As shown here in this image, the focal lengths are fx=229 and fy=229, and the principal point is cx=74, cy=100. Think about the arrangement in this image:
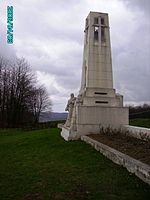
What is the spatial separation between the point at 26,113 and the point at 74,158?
94.6 ft

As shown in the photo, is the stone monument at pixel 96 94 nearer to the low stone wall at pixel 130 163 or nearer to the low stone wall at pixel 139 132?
the low stone wall at pixel 139 132

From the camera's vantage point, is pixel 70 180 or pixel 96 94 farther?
pixel 96 94

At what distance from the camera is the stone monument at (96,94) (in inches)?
418

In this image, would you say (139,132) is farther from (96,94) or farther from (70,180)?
(70,180)

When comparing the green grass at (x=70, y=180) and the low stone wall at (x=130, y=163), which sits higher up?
the low stone wall at (x=130, y=163)

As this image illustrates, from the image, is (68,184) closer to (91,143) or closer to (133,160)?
(133,160)

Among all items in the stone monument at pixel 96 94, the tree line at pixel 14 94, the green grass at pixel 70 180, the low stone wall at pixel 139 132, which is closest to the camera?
the green grass at pixel 70 180

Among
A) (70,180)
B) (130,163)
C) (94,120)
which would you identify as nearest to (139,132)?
(94,120)

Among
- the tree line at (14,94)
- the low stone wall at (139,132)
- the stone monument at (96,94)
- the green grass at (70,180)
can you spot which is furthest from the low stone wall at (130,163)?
the tree line at (14,94)

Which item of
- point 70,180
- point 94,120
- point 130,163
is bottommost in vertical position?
point 70,180

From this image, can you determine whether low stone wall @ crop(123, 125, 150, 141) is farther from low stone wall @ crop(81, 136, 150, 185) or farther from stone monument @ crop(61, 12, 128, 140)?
low stone wall @ crop(81, 136, 150, 185)

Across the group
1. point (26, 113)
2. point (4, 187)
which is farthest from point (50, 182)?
point (26, 113)

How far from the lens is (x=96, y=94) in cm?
1165

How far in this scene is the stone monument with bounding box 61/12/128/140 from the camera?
34.8ft
